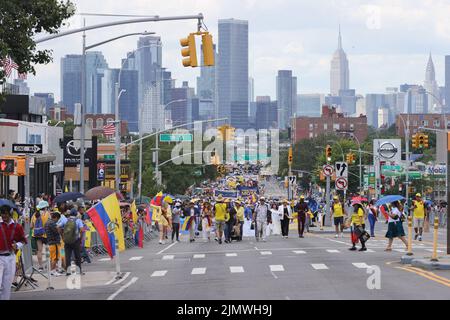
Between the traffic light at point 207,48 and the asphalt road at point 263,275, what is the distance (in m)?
5.19

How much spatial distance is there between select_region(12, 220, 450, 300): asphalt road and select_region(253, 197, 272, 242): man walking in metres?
3.02

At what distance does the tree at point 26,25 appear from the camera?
22.0m

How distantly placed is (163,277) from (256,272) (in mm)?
2253

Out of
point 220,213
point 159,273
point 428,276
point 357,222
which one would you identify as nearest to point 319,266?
point 159,273

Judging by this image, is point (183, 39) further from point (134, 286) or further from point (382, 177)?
point (382, 177)

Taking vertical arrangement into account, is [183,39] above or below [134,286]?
above

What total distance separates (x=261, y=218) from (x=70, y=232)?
15.9m

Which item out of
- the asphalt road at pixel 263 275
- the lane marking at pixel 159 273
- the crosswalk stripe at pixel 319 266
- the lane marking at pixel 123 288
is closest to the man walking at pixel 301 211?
the asphalt road at pixel 263 275

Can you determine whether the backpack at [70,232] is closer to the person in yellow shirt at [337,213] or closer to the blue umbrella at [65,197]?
the blue umbrella at [65,197]

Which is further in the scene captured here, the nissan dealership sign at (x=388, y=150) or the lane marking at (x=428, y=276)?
the nissan dealership sign at (x=388, y=150)

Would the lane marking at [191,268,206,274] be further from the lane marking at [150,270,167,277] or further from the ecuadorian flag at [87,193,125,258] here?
the ecuadorian flag at [87,193,125,258]
